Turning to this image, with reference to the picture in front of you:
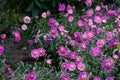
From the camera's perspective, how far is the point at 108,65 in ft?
11.5

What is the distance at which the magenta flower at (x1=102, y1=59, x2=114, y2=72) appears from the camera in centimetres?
350

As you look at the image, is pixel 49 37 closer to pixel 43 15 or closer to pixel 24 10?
pixel 43 15

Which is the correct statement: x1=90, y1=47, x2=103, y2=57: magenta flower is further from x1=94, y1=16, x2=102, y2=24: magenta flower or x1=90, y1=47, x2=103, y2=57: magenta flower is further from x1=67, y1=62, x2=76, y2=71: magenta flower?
x1=94, y1=16, x2=102, y2=24: magenta flower

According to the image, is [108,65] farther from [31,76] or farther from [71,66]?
[31,76]

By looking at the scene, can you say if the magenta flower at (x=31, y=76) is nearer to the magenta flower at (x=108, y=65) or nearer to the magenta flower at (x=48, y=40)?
the magenta flower at (x=108, y=65)

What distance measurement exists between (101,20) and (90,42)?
635mm

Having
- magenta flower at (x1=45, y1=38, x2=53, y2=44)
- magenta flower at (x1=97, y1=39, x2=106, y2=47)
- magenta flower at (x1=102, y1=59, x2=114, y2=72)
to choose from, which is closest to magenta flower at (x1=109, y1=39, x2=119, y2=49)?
magenta flower at (x1=97, y1=39, x2=106, y2=47)

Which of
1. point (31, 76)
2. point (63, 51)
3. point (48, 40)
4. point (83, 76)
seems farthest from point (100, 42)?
point (31, 76)

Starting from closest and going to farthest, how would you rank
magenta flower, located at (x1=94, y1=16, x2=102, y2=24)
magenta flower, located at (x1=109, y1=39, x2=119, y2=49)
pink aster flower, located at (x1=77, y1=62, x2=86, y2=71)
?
1. pink aster flower, located at (x1=77, y1=62, x2=86, y2=71)
2. magenta flower, located at (x1=109, y1=39, x2=119, y2=49)
3. magenta flower, located at (x1=94, y1=16, x2=102, y2=24)

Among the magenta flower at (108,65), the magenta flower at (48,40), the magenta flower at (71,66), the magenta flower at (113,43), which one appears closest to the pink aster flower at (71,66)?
the magenta flower at (71,66)

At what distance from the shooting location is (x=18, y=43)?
16.7ft

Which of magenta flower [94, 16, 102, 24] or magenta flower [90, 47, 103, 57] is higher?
magenta flower [94, 16, 102, 24]

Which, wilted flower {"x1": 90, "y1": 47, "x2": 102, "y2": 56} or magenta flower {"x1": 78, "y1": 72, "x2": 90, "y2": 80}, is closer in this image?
magenta flower {"x1": 78, "y1": 72, "x2": 90, "y2": 80}

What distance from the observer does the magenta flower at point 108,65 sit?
11.5ft
